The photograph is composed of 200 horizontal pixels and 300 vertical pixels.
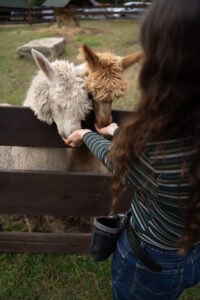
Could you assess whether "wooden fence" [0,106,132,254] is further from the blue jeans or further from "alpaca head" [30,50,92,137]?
the blue jeans

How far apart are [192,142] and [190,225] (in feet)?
1.28

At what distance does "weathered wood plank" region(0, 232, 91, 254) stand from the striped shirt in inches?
→ 56.4

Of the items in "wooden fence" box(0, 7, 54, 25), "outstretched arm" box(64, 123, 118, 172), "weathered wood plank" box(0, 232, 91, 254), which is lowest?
"weathered wood plank" box(0, 232, 91, 254)

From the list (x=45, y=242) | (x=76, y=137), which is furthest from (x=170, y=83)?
(x=45, y=242)

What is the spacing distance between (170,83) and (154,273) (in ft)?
3.30

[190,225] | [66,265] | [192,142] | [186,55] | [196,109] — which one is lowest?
[66,265]

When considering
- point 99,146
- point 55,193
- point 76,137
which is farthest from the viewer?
point 55,193

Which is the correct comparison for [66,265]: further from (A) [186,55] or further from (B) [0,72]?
(B) [0,72]

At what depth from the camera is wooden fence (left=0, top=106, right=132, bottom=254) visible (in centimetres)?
193

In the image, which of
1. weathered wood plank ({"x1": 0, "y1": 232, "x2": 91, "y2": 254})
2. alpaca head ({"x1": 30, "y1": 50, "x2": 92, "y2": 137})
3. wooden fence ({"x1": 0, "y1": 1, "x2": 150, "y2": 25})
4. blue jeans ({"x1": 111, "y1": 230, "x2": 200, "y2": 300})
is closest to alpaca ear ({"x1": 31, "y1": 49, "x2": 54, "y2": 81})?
alpaca head ({"x1": 30, "y1": 50, "x2": 92, "y2": 137})

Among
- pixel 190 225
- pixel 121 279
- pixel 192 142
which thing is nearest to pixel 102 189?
pixel 121 279

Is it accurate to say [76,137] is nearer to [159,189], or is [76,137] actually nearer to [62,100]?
[62,100]

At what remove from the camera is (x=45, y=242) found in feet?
8.52

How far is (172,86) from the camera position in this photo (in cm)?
85
